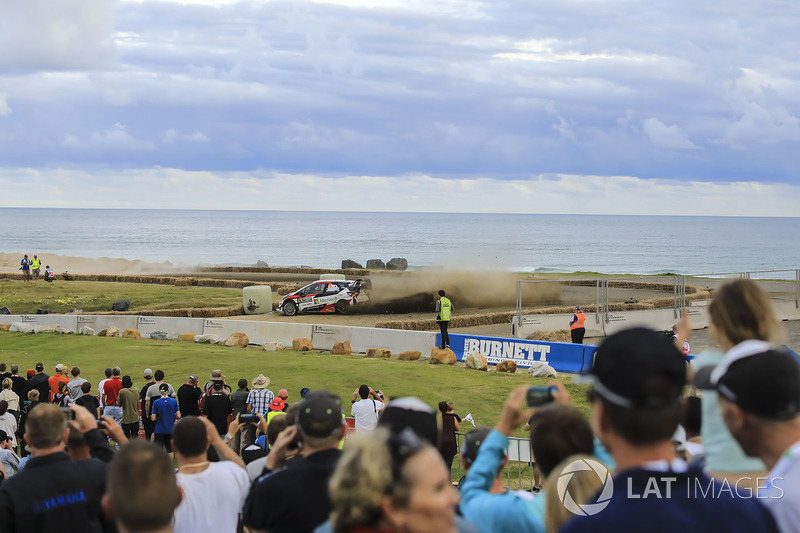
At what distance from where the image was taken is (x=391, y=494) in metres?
2.70

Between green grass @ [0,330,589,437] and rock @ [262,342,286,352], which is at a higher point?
rock @ [262,342,286,352]

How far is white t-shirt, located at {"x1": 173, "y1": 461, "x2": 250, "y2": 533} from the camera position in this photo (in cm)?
438

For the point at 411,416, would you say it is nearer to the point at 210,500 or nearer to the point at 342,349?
the point at 210,500

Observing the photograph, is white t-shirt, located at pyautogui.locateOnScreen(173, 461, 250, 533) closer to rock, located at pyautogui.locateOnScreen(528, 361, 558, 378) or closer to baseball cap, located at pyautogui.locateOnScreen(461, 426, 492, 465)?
baseball cap, located at pyautogui.locateOnScreen(461, 426, 492, 465)

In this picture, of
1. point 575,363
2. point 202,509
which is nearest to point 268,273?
point 575,363

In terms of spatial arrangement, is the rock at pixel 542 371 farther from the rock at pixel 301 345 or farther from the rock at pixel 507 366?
the rock at pixel 301 345

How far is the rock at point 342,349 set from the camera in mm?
23781

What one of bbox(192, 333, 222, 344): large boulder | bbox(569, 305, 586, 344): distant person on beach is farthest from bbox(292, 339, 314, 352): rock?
bbox(569, 305, 586, 344): distant person on beach

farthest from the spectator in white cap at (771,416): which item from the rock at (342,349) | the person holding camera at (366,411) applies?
the rock at (342,349)

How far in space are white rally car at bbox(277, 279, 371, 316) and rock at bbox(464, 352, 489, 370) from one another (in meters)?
14.2

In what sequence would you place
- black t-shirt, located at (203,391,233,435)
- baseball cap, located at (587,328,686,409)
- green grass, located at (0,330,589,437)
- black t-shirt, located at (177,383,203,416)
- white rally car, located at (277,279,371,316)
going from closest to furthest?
baseball cap, located at (587,328,686,409), black t-shirt, located at (203,391,233,435), black t-shirt, located at (177,383,203,416), green grass, located at (0,330,589,437), white rally car, located at (277,279,371,316)

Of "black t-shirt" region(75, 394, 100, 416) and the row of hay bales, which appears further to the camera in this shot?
the row of hay bales

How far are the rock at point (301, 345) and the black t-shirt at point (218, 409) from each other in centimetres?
1294

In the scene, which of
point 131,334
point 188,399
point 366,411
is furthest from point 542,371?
point 131,334
